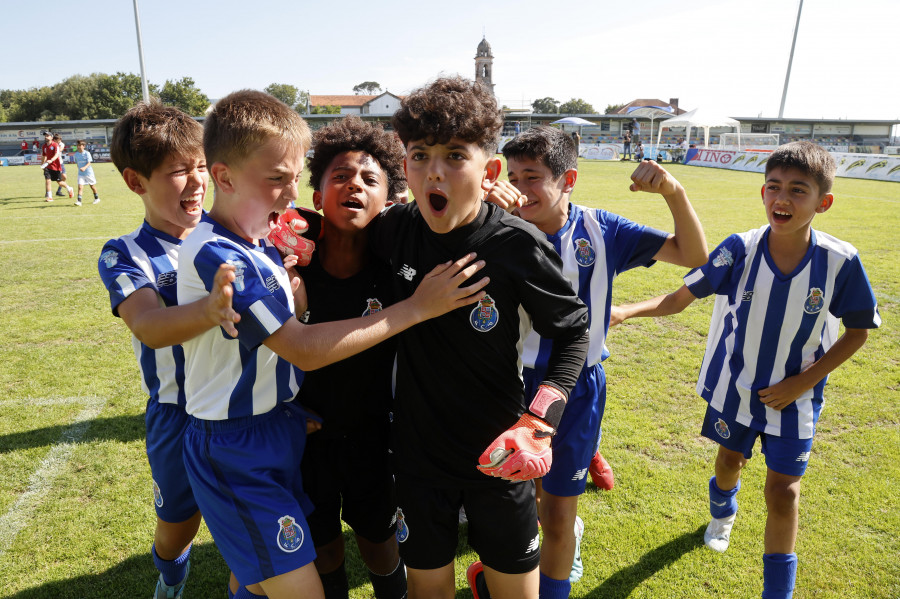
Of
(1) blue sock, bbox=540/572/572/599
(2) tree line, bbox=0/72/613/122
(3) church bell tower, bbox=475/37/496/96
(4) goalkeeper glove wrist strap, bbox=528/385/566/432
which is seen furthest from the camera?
(3) church bell tower, bbox=475/37/496/96

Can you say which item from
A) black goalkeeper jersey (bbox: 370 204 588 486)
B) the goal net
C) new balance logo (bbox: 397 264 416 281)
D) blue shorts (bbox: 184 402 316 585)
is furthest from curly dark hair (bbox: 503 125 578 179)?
the goal net

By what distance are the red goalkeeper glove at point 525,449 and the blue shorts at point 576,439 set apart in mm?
755

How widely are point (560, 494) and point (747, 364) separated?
3.89ft

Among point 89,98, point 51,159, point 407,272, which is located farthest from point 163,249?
point 89,98

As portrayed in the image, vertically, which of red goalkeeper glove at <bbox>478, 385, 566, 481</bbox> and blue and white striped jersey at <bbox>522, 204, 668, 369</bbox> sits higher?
blue and white striped jersey at <bbox>522, 204, 668, 369</bbox>

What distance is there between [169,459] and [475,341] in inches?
55.4

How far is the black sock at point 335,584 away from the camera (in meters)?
2.38

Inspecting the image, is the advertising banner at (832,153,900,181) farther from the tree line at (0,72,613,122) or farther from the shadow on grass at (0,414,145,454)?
the tree line at (0,72,613,122)

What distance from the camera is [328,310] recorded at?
216 cm

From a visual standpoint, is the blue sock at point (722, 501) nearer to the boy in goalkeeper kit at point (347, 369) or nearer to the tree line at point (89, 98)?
the boy in goalkeeper kit at point (347, 369)

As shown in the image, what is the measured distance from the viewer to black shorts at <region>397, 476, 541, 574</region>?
195 centimetres

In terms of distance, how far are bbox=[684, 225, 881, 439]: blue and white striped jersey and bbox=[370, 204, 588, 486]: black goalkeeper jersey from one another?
136 cm

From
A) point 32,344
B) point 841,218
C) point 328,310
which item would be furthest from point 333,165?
point 841,218

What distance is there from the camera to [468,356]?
1.91 m
